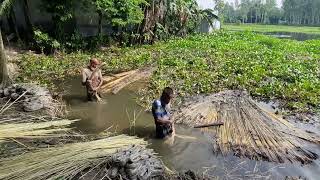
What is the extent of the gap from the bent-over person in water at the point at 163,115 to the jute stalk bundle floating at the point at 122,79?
9.96 ft

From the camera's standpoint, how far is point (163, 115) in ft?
22.7

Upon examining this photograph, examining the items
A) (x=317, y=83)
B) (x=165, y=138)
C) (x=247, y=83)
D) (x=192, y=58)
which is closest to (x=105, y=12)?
(x=192, y=58)

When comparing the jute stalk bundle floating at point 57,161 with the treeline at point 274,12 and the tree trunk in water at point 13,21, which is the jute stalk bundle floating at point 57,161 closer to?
the tree trunk in water at point 13,21

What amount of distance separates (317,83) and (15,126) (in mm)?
7844

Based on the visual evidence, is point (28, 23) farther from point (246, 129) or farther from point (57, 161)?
point (57, 161)

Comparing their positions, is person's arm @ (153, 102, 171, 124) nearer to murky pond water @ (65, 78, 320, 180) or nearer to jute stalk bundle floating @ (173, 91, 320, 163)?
murky pond water @ (65, 78, 320, 180)

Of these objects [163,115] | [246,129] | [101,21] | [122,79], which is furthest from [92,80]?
[101,21]

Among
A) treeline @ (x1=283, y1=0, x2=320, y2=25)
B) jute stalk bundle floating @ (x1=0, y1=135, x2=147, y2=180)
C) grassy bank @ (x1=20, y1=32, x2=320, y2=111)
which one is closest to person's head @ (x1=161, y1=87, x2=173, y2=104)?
jute stalk bundle floating @ (x1=0, y1=135, x2=147, y2=180)

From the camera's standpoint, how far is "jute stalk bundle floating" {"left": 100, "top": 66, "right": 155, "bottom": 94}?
32.5 feet

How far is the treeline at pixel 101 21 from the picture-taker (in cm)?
1452

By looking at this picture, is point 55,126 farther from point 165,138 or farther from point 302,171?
point 302,171

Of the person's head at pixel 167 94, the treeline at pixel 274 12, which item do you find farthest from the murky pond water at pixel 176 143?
the treeline at pixel 274 12

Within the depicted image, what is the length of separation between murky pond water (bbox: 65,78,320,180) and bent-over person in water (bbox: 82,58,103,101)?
217 millimetres

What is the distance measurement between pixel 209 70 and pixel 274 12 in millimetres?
90117
